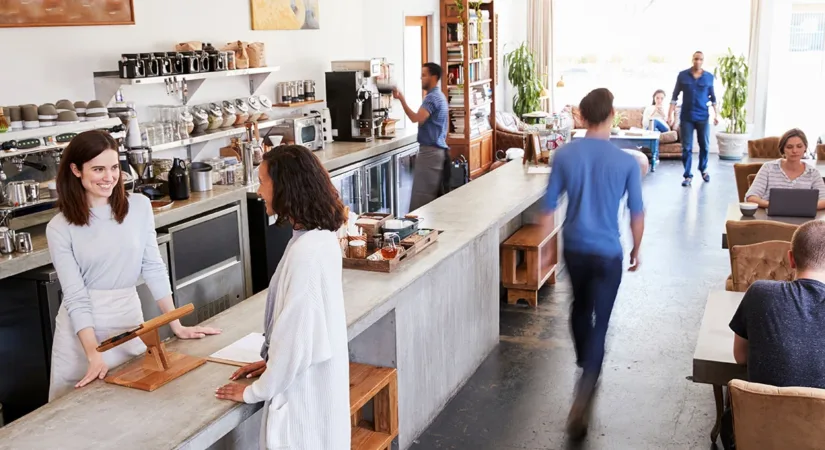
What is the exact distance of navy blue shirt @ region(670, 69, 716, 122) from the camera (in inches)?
439

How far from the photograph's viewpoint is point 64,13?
17.9 feet

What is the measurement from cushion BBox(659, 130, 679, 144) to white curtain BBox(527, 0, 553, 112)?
6.87 feet

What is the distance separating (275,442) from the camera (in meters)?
2.73

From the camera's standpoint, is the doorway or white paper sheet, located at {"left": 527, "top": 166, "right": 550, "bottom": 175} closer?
white paper sheet, located at {"left": 527, "top": 166, "right": 550, "bottom": 175}

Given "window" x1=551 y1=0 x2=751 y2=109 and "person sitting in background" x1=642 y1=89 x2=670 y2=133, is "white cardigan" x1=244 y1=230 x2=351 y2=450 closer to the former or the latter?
"person sitting in background" x1=642 y1=89 x2=670 y2=133

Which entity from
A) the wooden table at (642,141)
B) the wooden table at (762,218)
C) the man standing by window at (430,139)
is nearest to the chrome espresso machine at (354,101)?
the man standing by window at (430,139)

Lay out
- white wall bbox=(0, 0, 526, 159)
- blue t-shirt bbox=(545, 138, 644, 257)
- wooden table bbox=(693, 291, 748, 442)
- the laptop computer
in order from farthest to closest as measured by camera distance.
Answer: the laptop computer, white wall bbox=(0, 0, 526, 159), blue t-shirt bbox=(545, 138, 644, 257), wooden table bbox=(693, 291, 748, 442)

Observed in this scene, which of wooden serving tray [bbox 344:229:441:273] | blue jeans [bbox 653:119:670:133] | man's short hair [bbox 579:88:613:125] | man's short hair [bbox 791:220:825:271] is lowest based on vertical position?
blue jeans [bbox 653:119:670:133]

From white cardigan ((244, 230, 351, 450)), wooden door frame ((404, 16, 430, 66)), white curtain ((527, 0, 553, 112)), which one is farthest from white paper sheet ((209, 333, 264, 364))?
white curtain ((527, 0, 553, 112))

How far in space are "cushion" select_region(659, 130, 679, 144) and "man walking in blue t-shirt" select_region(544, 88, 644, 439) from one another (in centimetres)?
965

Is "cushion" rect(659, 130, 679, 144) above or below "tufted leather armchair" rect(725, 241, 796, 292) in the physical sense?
below

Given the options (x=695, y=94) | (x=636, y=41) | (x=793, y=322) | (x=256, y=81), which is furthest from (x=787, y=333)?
(x=636, y=41)

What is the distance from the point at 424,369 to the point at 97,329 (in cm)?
178

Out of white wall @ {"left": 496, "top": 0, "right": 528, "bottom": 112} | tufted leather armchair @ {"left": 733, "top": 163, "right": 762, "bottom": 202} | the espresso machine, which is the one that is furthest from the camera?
white wall @ {"left": 496, "top": 0, "right": 528, "bottom": 112}
